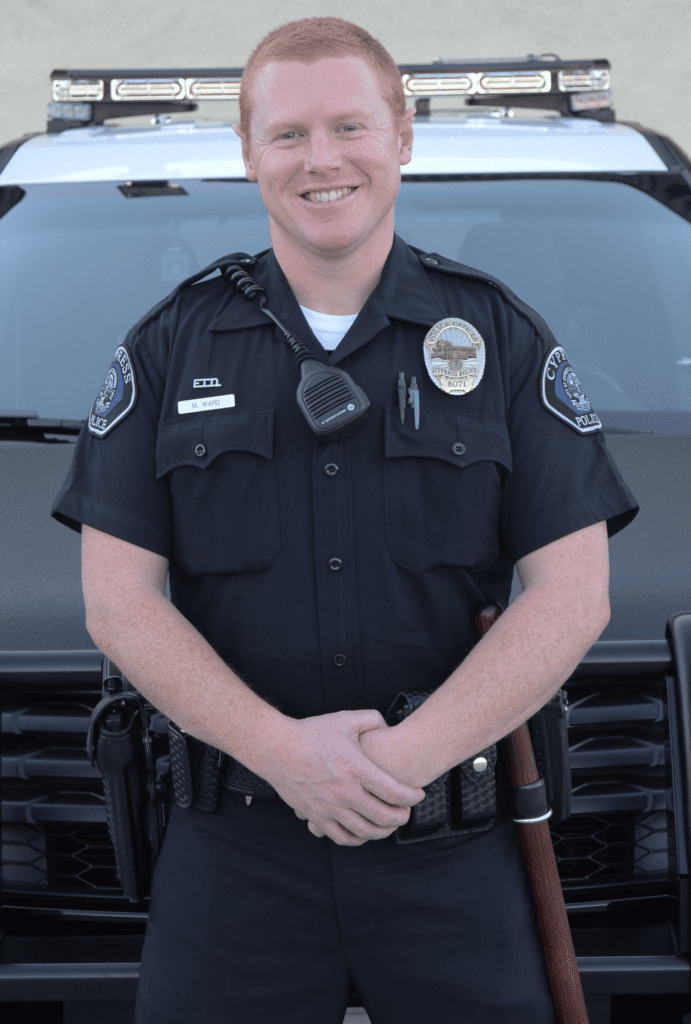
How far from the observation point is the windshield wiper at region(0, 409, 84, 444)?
2318 mm

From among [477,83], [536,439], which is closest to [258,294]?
[536,439]

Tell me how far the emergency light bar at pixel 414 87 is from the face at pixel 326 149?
5.08 feet

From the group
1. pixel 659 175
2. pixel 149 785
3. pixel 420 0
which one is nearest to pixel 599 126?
pixel 659 175

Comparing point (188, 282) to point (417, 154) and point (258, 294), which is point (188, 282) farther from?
point (417, 154)

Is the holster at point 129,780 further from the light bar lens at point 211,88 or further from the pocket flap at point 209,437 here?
the light bar lens at point 211,88

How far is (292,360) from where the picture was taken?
4.95 feet

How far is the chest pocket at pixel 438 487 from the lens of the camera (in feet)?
4.78

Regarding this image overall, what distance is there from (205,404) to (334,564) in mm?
257

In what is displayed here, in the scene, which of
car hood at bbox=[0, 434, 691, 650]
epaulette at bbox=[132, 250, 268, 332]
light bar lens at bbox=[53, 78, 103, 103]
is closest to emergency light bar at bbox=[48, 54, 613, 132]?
light bar lens at bbox=[53, 78, 103, 103]

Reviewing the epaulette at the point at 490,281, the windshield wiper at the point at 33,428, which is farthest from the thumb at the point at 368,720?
the windshield wiper at the point at 33,428

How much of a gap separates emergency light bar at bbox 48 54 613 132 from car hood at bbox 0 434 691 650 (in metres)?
1.18

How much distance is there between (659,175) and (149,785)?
1.93 metres

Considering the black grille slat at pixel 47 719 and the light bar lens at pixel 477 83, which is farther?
the light bar lens at pixel 477 83

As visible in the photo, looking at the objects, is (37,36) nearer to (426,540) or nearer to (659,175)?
(659,175)
